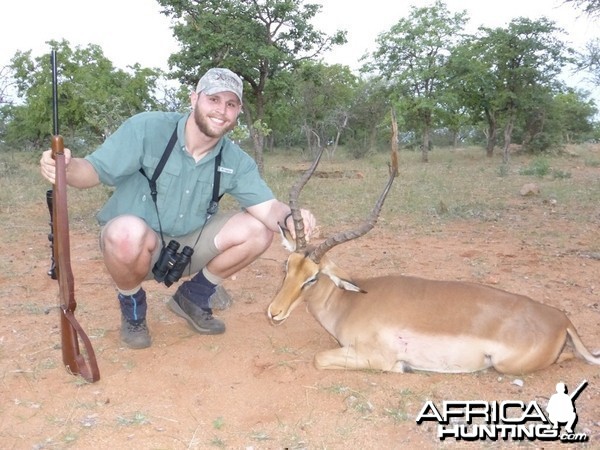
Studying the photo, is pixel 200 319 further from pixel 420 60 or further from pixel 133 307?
pixel 420 60

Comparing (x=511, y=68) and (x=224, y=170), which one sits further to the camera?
(x=511, y=68)

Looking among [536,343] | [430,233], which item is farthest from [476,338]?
[430,233]

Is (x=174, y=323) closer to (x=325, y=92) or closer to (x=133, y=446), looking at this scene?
(x=133, y=446)

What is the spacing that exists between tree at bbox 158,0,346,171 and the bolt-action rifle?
13623mm

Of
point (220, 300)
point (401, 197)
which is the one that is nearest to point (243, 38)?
point (401, 197)

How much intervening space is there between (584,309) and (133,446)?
13.0 feet

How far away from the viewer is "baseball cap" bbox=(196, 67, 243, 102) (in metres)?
4.35

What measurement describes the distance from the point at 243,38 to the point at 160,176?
14385 mm

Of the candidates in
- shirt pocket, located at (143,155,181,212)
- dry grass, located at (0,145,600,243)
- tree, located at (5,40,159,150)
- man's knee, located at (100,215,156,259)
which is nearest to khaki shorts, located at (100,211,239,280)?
shirt pocket, located at (143,155,181,212)

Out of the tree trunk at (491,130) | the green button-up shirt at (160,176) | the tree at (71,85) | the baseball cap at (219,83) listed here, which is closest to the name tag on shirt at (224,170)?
the green button-up shirt at (160,176)

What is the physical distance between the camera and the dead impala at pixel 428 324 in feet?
12.9

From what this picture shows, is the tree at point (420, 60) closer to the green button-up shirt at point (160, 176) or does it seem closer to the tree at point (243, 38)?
the tree at point (243, 38)

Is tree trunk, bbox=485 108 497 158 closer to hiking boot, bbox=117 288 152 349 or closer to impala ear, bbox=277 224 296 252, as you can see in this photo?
impala ear, bbox=277 224 296 252

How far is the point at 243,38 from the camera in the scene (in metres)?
17.8
